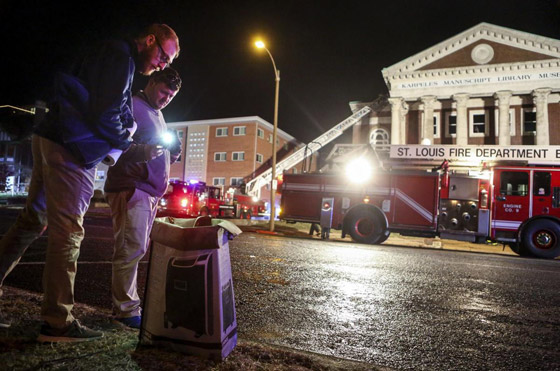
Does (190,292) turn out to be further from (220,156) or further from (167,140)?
(220,156)

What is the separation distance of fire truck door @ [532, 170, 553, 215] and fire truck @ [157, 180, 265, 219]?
44.8 ft

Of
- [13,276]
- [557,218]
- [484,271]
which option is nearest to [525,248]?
[557,218]

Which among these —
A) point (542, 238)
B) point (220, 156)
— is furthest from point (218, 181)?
point (542, 238)

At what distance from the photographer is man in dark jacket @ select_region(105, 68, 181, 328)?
8.32 feet

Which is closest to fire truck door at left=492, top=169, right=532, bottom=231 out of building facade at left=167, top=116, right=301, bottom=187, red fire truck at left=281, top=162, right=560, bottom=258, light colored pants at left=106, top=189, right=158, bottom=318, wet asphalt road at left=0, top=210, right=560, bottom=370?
red fire truck at left=281, top=162, right=560, bottom=258

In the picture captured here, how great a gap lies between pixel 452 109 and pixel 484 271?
26.7 m

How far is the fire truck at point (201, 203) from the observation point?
18.3 metres

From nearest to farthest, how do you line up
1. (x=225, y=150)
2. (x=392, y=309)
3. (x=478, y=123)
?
(x=392, y=309) < (x=478, y=123) < (x=225, y=150)

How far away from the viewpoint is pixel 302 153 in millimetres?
31234

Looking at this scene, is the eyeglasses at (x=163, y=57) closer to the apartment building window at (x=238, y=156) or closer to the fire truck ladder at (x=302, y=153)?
the fire truck ladder at (x=302, y=153)

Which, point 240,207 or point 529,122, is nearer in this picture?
point 240,207

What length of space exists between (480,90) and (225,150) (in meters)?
24.1

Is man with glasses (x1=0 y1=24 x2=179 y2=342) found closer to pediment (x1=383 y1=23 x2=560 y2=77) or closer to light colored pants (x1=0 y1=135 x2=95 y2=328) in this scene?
light colored pants (x1=0 y1=135 x2=95 y2=328)

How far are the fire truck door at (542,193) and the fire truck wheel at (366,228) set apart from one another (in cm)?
434
